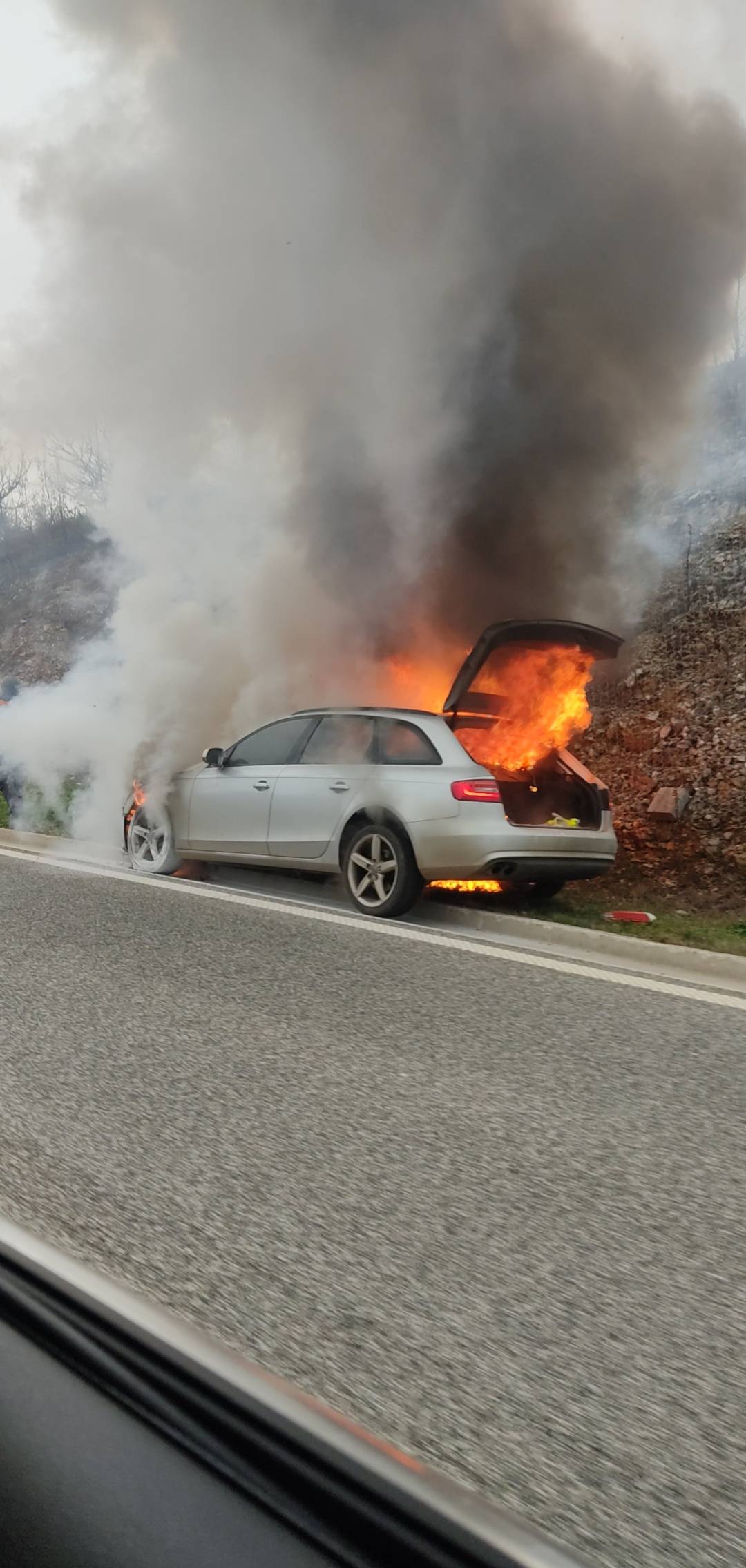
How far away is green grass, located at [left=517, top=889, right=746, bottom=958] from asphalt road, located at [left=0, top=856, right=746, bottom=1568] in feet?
5.80

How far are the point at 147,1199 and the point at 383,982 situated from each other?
2891mm

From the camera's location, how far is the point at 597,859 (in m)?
8.58

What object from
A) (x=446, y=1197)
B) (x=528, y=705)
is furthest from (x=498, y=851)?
(x=446, y=1197)

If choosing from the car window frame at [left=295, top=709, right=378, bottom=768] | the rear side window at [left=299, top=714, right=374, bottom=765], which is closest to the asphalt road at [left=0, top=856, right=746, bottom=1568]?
the car window frame at [left=295, top=709, right=378, bottom=768]

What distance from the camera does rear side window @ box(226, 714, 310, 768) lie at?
31.0 ft

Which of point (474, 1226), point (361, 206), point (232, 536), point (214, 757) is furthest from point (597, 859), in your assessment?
point (361, 206)

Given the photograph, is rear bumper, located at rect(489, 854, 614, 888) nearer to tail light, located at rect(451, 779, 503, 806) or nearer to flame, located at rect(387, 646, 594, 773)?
tail light, located at rect(451, 779, 503, 806)

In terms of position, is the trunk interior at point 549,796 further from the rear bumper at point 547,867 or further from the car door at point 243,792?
the car door at point 243,792

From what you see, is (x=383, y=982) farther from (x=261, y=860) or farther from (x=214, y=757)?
(x=214, y=757)

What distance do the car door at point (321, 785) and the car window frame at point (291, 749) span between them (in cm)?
4

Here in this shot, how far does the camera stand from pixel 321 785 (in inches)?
353

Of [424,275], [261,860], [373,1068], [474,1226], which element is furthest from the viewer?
[424,275]

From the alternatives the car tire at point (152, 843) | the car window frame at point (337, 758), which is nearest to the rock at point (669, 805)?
the car window frame at point (337, 758)

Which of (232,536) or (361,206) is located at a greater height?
(361,206)
